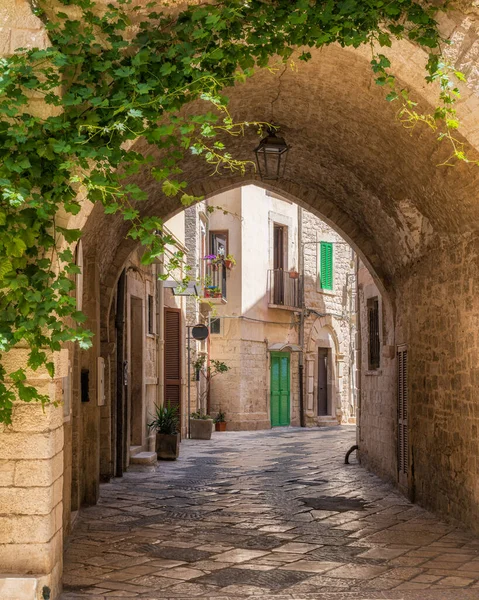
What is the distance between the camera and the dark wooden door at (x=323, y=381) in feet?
84.0

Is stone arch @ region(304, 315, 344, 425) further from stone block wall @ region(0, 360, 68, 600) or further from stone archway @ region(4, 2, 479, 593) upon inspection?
stone block wall @ region(0, 360, 68, 600)

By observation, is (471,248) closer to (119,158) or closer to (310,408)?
(119,158)

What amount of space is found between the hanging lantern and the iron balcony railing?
11690 mm

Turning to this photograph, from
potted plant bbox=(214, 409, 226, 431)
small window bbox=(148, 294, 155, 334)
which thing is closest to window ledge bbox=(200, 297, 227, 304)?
potted plant bbox=(214, 409, 226, 431)

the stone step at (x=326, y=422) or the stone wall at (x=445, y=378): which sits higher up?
the stone wall at (x=445, y=378)

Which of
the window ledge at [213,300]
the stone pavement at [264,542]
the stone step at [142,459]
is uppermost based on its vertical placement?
the window ledge at [213,300]

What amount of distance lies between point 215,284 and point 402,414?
41.7ft

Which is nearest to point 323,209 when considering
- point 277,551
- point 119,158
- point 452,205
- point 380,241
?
point 380,241

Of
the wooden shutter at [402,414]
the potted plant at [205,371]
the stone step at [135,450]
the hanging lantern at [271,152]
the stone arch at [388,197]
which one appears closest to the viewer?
the stone arch at [388,197]

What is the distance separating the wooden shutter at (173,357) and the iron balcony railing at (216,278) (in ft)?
10.7

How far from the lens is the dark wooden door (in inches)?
1008

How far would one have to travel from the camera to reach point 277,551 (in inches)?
259

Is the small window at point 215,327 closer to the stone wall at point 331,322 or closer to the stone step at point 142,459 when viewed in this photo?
the stone wall at point 331,322

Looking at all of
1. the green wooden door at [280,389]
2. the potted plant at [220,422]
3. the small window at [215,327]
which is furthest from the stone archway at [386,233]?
the green wooden door at [280,389]
